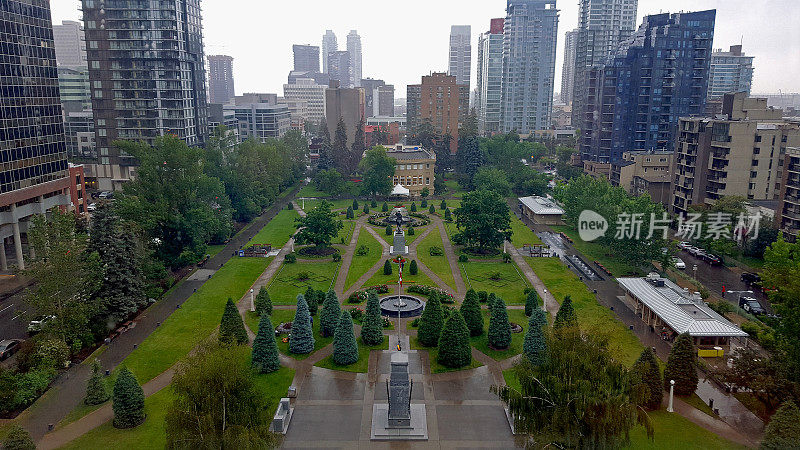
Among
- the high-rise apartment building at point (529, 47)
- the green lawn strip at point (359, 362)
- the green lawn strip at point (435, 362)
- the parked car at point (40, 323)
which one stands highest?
the high-rise apartment building at point (529, 47)

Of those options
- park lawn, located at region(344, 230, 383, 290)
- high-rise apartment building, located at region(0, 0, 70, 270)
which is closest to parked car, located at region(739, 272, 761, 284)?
park lawn, located at region(344, 230, 383, 290)

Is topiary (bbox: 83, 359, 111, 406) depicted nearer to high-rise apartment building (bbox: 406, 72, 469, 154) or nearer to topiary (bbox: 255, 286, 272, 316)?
topiary (bbox: 255, 286, 272, 316)

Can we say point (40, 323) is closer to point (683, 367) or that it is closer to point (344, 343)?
point (344, 343)

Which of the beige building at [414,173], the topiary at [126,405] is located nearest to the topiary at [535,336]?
the topiary at [126,405]

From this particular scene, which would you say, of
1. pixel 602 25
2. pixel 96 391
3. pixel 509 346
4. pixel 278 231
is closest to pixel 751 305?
pixel 509 346


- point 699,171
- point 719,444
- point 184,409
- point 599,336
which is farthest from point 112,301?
point 699,171

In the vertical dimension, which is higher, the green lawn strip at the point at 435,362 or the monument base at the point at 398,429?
the green lawn strip at the point at 435,362

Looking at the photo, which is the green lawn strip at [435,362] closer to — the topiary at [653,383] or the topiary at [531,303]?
the topiary at [531,303]
